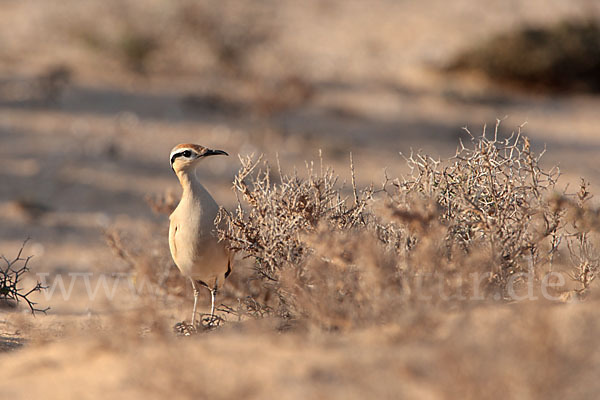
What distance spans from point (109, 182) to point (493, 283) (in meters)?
7.38

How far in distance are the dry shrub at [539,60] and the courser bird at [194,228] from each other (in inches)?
418

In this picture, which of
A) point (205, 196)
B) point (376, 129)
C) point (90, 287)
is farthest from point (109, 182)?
point (205, 196)

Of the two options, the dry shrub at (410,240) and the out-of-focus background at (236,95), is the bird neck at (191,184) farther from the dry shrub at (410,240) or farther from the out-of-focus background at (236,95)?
the out-of-focus background at (236,95)

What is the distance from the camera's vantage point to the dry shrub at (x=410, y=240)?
381 cm

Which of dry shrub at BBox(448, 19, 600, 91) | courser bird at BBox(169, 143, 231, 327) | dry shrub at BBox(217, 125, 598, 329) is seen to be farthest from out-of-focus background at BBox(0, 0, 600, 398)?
dry shrub at BBox(217, 125, 598, 329)

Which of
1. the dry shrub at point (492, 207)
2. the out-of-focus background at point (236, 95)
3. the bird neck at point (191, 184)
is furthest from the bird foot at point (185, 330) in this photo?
the out-of-focus background at point (236, 95)

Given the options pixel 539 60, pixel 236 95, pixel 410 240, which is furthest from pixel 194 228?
pixel 539 60

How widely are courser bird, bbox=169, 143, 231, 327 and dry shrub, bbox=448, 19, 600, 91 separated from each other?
10612 millimetres

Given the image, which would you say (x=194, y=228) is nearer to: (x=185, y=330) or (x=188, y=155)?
(x=188, y=155)

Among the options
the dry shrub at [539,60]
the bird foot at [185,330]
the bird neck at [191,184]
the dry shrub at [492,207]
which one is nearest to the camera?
the dry shrub at [492,207]

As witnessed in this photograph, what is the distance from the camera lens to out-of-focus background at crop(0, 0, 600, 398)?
10562 mm

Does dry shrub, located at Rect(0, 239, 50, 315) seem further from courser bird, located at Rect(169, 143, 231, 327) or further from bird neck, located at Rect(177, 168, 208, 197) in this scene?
bird neck, located at Rect(177, 168, 208, 197)

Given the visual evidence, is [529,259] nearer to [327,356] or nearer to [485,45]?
[327,356]

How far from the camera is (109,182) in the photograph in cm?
1053
